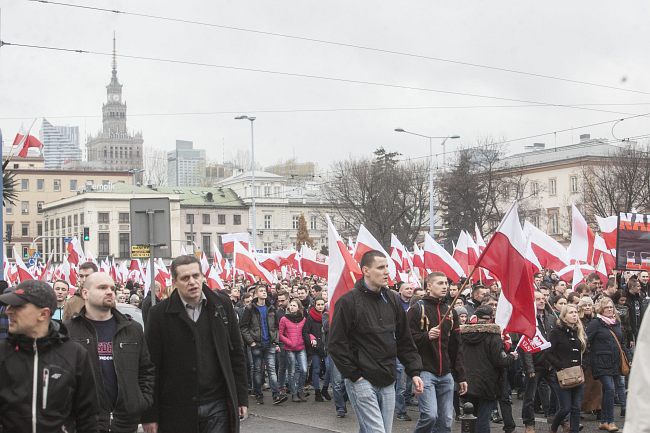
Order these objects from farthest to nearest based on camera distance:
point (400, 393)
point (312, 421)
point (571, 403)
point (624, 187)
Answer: point (624, 187), point (400, 393), point (312, 421), point (571, 403)

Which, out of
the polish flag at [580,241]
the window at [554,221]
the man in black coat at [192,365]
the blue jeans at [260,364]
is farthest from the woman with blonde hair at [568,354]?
the window at [554,221]

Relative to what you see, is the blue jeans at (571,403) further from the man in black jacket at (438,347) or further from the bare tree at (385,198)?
the bare tree at (385,198)

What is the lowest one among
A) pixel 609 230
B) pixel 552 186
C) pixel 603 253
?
pixel 603 253

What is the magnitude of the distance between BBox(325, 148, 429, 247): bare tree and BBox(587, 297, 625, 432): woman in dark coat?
52011 millimetres

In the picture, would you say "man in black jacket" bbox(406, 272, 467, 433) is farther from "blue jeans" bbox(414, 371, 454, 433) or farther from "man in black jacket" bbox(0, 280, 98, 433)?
"man in black jacket" bbox(0, 280, 98, 433)

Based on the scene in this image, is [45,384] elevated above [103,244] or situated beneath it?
situated beneath

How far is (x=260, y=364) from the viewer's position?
56.2 ft

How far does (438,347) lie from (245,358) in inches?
124

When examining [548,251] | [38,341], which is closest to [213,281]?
[548,251]

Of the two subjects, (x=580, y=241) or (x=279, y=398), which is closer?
(x=279, y=398)

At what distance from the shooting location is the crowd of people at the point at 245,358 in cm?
540

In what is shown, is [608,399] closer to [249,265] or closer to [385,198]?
[249,265]

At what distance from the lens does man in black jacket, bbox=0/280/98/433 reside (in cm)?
523

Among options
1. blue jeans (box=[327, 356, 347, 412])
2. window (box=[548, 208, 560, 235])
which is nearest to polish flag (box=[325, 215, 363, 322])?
blue jeans (box=[327, 356, 347, 412])
